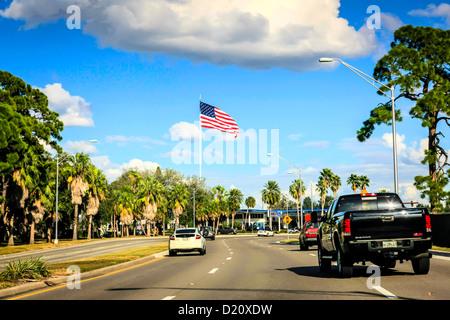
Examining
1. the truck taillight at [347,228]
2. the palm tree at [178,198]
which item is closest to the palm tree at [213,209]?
the palm tree at [178,198]

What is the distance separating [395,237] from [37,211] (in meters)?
49.3

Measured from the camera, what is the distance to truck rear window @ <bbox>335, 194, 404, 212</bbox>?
15.3m

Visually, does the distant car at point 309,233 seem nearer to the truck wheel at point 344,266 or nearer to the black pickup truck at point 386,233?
the truck wheel at point 344,266

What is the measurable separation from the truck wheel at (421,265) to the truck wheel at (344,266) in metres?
1.88

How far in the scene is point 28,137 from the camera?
165 feet

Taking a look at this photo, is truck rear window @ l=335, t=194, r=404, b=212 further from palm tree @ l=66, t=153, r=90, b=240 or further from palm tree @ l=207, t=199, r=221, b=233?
palm tree @ l=207, t=199, r=221, b=233

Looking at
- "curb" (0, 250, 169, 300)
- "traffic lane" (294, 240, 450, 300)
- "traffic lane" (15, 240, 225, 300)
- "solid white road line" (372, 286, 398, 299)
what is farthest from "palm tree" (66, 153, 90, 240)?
"solid white road line" (372, 286, 398, 299)

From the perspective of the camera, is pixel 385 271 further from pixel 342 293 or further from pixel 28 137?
pixel 28 137

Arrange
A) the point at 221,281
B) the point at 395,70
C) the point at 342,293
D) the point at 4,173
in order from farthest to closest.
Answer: the point at 4,173
the point at 395,70
the point at 221,281
the point at 342,293

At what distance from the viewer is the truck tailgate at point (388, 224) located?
1348 cm

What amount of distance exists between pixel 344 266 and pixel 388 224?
1638 millimetres

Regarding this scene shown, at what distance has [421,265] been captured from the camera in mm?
14703

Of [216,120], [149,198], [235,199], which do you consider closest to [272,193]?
[235,199]
